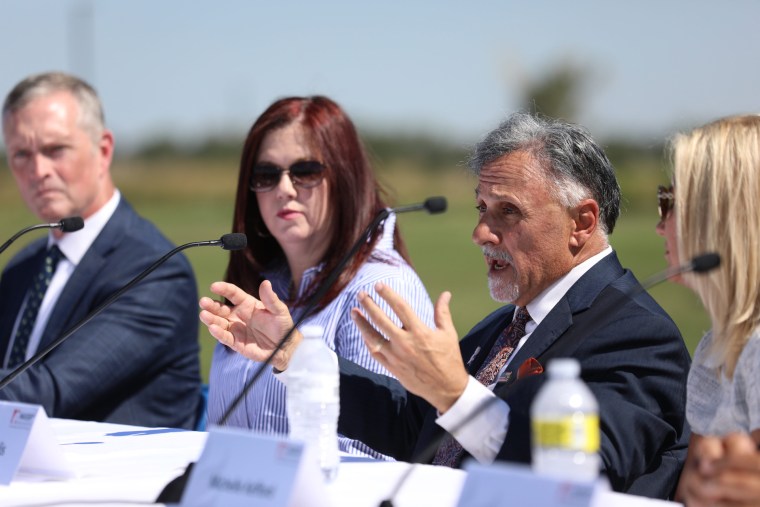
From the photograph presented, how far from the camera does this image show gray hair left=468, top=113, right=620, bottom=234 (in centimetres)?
279

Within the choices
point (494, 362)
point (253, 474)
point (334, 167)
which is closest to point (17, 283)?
point (334, 167)

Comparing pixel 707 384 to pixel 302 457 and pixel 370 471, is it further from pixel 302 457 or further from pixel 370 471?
pixel 302 457

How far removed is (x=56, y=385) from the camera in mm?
3770

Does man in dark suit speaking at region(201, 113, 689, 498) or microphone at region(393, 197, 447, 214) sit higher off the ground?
microphone at region(393, 197, 447, 214)

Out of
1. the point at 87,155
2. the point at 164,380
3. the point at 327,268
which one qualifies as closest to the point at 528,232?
the point at 327,268

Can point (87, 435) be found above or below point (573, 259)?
below

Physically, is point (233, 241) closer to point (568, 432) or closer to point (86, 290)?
point (568, 432)

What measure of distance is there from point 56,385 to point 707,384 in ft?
8.02

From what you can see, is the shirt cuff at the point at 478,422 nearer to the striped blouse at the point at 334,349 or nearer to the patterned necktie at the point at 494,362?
the patterned necktie at the point at 494,362

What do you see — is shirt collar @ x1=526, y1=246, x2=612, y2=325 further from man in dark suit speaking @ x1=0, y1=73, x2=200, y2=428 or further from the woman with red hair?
man in dark suit speaking @ x1=0, y1=73, x2=200, y2=428

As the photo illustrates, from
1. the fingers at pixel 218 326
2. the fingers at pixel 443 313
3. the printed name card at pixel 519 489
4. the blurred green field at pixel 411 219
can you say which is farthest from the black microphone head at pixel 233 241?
the blurred green field at pixel 411 219

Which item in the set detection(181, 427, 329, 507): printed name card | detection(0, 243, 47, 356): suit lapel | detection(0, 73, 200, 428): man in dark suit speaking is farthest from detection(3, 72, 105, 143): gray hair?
detection(181, 427, 329, 507): printed name card

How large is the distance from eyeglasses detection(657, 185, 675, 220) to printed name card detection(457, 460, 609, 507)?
0.88m

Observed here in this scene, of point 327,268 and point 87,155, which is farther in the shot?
point 87,155
